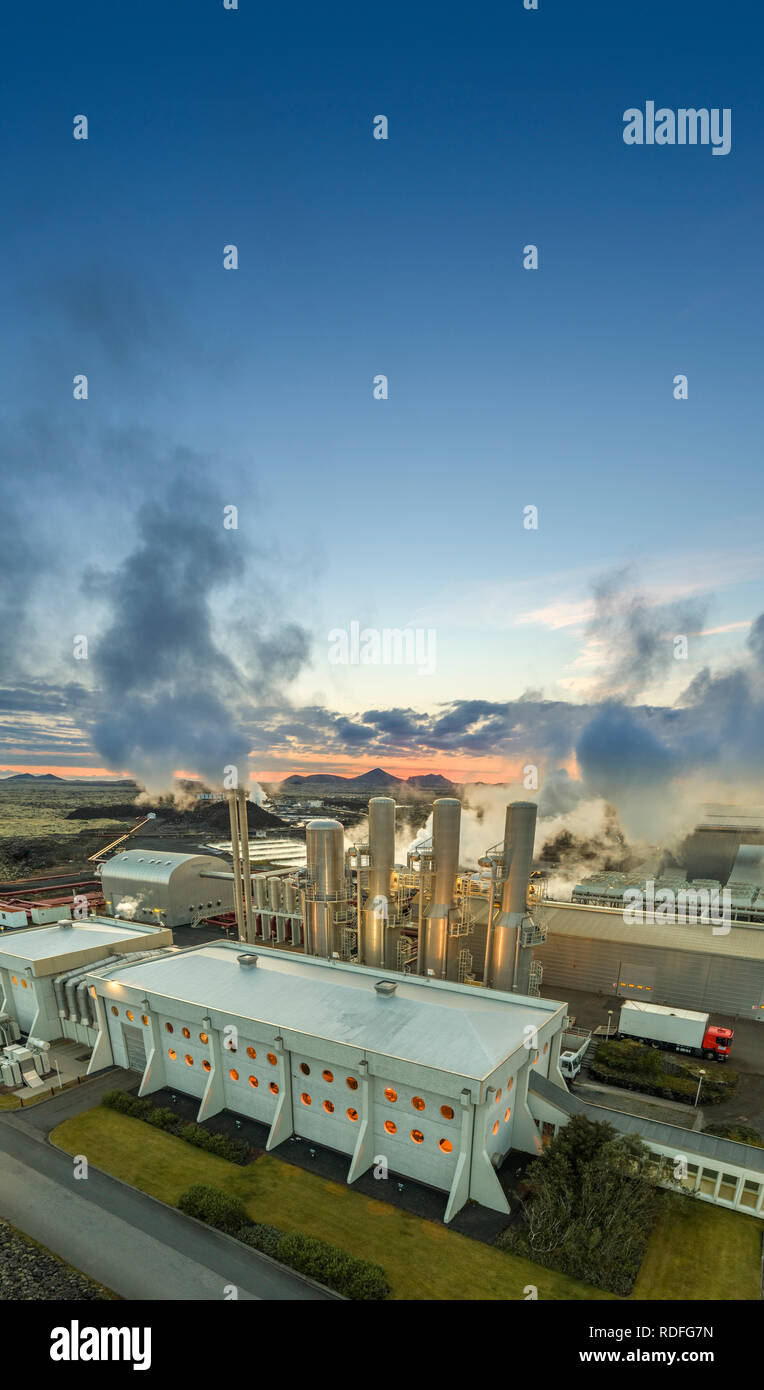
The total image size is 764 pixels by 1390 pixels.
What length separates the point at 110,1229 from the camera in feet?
76.7

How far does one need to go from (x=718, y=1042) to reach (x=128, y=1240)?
1428 inches

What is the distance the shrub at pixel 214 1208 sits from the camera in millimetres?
23344

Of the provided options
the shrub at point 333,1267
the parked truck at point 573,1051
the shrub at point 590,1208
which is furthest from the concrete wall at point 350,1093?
the parked truck at point 573,1051

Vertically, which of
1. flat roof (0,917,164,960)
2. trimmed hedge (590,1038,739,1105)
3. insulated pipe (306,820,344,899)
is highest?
insulated pipe (306,820,344,899)

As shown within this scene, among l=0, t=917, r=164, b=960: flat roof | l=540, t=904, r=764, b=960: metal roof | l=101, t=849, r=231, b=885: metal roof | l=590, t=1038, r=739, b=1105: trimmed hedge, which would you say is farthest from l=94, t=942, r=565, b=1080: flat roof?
l=101, t=849, r=231, b=885: metal roof

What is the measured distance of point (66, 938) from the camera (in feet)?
147

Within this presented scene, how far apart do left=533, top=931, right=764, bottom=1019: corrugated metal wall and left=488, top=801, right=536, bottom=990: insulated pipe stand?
12184 mm

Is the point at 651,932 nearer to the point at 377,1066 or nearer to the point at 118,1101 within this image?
the point at 377,1066

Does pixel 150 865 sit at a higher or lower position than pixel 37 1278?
higher

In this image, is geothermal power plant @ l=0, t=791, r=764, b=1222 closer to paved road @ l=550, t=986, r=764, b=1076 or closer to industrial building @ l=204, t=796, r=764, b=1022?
industrial building @ l=204, t=796, r=764, b=1022

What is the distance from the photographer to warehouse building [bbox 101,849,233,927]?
6300cm

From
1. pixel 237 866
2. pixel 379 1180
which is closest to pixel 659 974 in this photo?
pixel 379 1180
